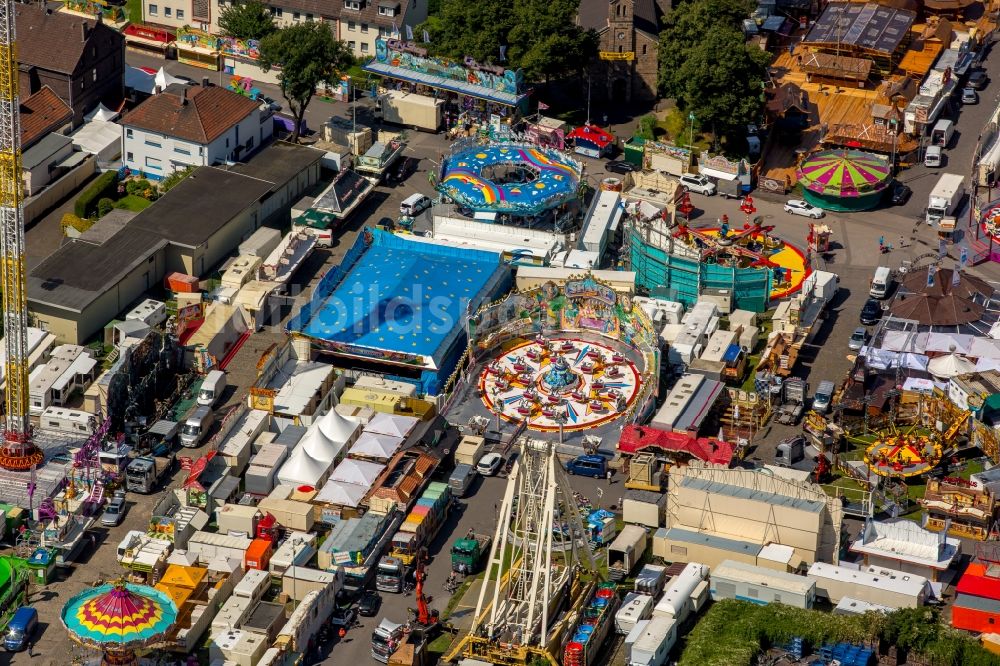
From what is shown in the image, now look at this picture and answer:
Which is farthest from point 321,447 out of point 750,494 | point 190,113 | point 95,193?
point 190,113

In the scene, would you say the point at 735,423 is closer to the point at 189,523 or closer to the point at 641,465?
the point at 641,465

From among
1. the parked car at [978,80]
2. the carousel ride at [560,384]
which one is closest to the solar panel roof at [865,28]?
the parked car at [978,80]

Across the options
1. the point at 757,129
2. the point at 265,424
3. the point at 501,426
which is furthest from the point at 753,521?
the point at 757,129

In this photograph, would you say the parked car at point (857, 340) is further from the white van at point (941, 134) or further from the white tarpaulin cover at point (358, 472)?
the white tarpaulin cover at point (358, 472)

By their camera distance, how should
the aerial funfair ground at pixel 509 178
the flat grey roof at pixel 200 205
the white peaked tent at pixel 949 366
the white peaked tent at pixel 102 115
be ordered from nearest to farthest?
the white peaked tent at pixel 949 366
the flat grey roof at pixel 200 205
the aerial funfair ground at pixel 509 178
the white peaked tent at pixel 102 115

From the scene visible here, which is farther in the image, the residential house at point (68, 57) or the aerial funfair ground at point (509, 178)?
the residential house at point (68, 57)
